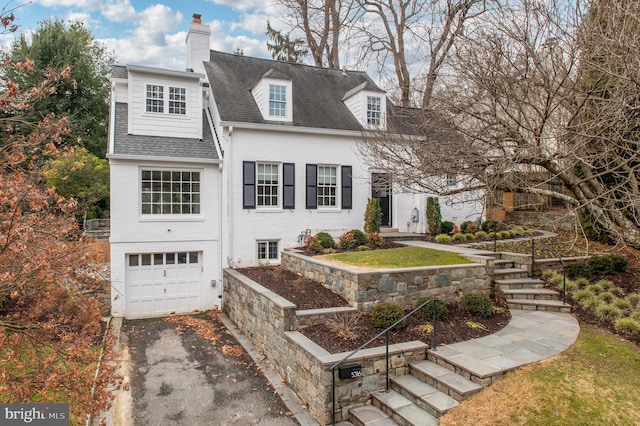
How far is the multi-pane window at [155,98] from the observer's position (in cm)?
1269

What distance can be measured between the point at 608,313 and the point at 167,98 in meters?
13.0

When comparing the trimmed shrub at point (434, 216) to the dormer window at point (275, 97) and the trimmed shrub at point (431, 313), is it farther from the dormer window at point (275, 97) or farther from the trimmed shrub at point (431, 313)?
the trimmed shrub at point (431, 313)

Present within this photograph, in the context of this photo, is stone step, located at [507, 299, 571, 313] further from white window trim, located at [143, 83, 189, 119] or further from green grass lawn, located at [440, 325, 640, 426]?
white window trim, located at [143, 83, 189, 119]

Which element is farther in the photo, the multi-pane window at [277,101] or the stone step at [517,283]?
the multi-pane window at [277,101]

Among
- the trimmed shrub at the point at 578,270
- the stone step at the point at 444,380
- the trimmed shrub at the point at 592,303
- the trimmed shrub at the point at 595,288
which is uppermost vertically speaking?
the trimmed shrub at the point at 578,270

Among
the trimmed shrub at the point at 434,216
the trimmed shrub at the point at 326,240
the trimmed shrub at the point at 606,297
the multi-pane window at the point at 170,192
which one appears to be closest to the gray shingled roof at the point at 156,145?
the multi-pane window at the point at 170,192

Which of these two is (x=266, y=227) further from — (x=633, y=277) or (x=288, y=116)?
(x=633, y=277)

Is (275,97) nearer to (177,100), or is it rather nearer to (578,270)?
(177,100)

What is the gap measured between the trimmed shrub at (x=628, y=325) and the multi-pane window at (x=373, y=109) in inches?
395

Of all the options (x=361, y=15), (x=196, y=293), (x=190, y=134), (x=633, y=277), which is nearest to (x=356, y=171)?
(x=190, y=134)

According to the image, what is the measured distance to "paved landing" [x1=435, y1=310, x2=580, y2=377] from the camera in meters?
6.03

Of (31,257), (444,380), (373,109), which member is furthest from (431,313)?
(373,109)

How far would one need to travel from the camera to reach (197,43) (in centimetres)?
1502

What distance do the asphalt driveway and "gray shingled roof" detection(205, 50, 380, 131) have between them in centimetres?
683
